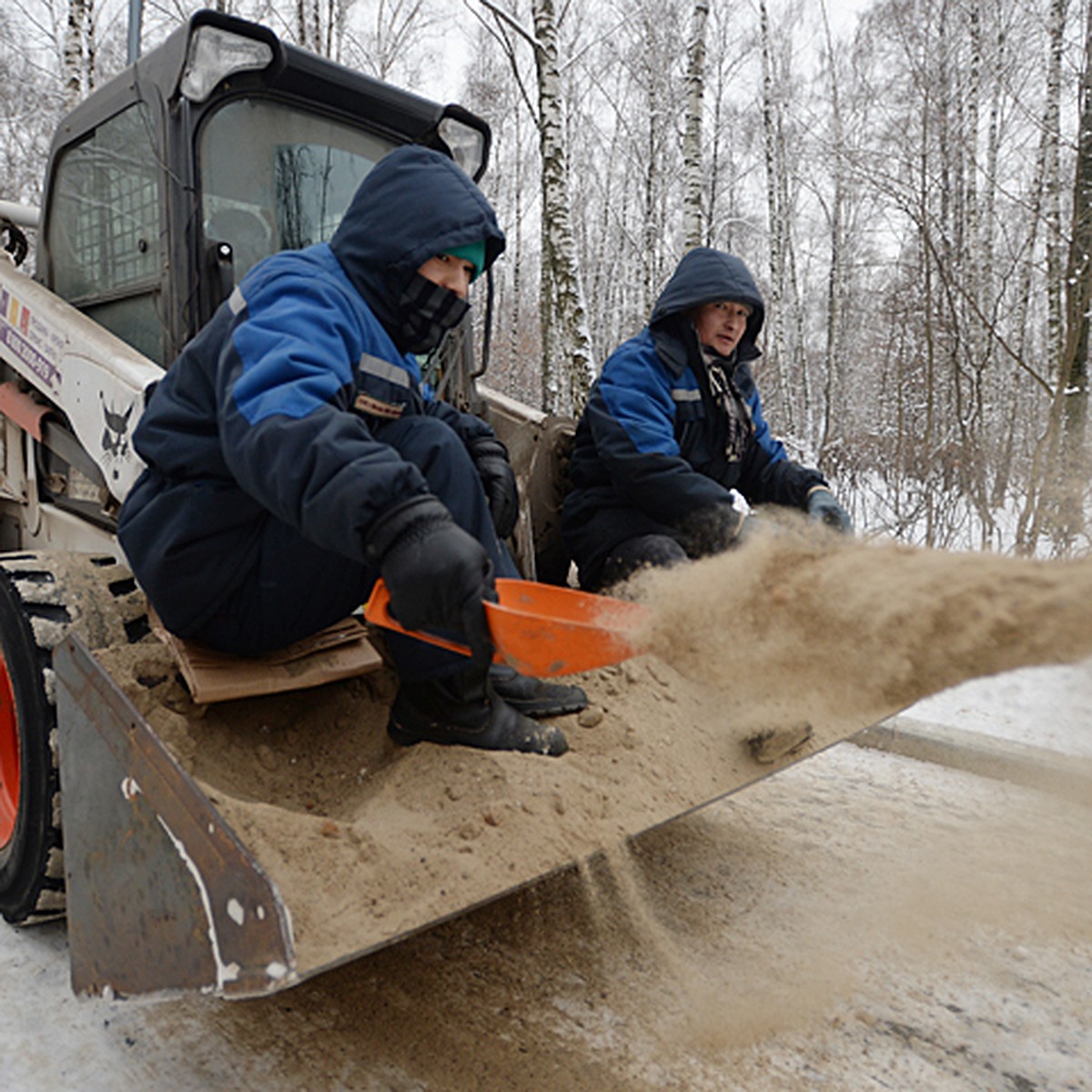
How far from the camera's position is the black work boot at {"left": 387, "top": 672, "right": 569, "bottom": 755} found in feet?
7.18

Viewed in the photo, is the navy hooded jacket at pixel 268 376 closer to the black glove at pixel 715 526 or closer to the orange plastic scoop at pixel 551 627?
the orange plastic scoop at pixel 551 627

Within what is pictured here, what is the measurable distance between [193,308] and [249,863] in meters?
1.81

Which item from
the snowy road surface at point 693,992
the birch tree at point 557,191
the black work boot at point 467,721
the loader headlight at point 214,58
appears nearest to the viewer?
the snowy road surface at point 693,992

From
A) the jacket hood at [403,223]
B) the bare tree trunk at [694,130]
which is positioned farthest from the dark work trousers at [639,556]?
the bare tree trunk at [694,130]

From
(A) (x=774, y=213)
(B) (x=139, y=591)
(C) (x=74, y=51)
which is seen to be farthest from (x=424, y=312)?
(A) (x=774, y=213)

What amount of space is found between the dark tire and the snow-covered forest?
4.14m

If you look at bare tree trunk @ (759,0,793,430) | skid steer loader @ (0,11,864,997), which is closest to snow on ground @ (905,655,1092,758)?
skid steer loader @ (0,11,864,997)

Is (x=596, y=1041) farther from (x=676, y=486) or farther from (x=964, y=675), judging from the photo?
(x=676, y=486)

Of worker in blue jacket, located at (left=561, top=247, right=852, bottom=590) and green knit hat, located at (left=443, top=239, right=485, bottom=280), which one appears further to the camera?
worker in blue jacket, located at (left=561, top=247, right=852, bottom=590)

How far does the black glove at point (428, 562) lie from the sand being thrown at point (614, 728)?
1.49ft

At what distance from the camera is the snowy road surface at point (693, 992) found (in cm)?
188

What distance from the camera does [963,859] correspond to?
2.90 m

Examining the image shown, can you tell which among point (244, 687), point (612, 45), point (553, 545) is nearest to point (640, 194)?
point (612, 45)

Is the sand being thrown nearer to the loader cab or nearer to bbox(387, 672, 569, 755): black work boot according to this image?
bbox(387, 672, 569, 755): black work boot
